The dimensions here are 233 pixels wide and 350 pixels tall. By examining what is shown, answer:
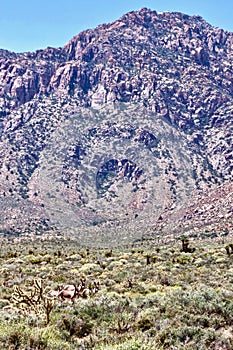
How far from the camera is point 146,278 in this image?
22.7 m

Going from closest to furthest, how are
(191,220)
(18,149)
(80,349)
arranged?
(80,349) < (191,220) < (18,149)

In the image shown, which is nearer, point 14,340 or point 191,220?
point 14,340

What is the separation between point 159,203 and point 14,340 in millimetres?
151532

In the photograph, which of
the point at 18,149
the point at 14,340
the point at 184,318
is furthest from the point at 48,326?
the point at 18,149

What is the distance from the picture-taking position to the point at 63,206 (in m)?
161

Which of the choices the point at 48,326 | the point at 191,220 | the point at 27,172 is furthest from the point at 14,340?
the point at 27,172

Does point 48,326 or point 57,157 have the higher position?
point 57,157

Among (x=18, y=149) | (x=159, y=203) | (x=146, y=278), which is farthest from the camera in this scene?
(x=18, y=149)

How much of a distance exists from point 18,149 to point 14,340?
19551cm

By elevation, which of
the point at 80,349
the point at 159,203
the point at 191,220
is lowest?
the point at 80,349

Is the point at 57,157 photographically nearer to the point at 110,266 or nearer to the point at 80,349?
the point at 110,266

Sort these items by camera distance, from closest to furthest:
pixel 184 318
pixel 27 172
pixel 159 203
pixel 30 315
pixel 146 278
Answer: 1. pixel 184 318
2. pixel 30 315
3. pixel 146 278
4. pixel 159 203
5. pixel 27 172

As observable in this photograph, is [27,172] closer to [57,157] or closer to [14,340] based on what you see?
[57,157]

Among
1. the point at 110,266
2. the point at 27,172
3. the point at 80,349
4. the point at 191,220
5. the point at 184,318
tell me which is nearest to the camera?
the point at 80,349
